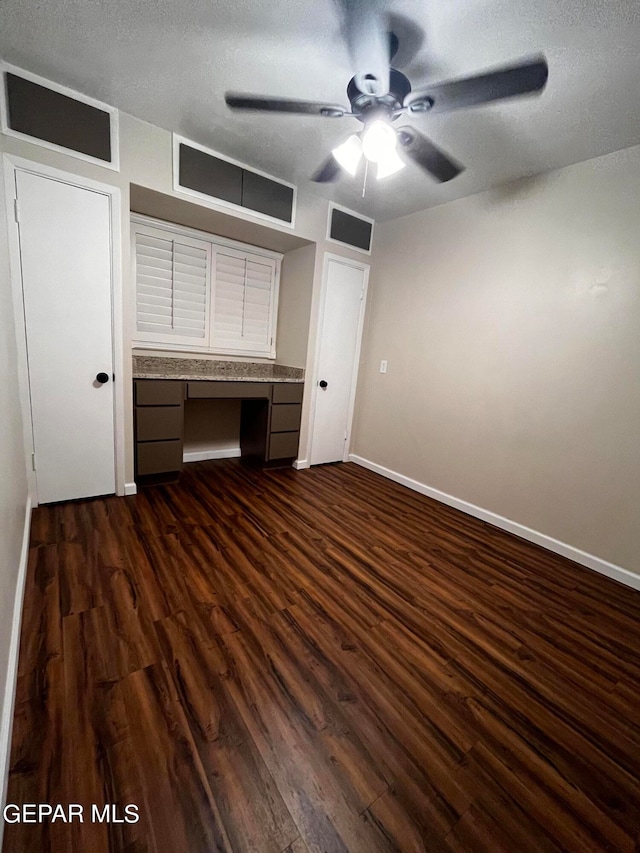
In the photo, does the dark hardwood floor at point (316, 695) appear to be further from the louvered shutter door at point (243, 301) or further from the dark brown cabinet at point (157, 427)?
the louvered shutter door at point (243, 301)

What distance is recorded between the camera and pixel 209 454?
365 cm

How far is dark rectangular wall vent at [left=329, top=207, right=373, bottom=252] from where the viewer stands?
322cm

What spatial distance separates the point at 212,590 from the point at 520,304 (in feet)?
9.17

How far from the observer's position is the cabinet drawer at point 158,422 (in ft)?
8.74

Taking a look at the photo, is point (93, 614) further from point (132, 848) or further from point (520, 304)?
point (520, 304)

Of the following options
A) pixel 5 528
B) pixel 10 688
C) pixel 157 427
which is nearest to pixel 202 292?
pixel 157 427

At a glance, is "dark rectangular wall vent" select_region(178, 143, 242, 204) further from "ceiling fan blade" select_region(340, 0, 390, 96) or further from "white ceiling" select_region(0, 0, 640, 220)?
"ceiling fan blade" select_region(340, 0, 390, 96)

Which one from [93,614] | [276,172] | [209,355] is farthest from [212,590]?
[276,172]

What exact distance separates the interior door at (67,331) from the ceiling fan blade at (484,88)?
2.01 metres

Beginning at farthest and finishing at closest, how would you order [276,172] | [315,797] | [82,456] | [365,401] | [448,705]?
[365,401] → [276,172] → [82,456] → [448,705] → [315,797]

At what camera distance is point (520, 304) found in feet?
8.32

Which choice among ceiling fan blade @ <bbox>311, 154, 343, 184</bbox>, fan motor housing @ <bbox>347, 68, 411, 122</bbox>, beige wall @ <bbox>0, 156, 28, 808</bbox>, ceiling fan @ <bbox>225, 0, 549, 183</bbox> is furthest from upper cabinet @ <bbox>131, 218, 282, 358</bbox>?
fan motor housing @ <bbox>347, 68, 411, 122</bbox>

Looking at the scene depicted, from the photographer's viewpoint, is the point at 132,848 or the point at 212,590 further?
the point at 212,590

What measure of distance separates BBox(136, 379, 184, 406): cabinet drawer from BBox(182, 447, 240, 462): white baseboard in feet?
2.69
